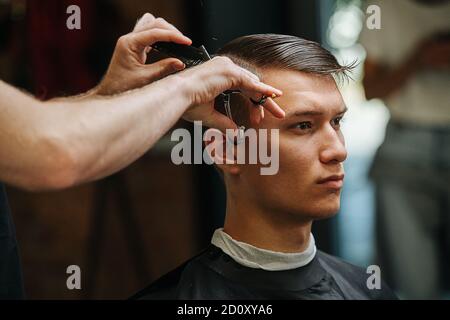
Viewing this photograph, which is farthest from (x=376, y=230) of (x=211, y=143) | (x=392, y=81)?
(x=211, y=143)

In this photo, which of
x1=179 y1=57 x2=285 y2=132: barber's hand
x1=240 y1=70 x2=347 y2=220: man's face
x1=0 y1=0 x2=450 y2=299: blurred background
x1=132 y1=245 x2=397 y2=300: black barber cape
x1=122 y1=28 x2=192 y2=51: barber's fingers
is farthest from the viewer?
x1=0 y1=0 x2=450 y2=299: blurred background

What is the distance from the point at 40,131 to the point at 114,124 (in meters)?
0.12

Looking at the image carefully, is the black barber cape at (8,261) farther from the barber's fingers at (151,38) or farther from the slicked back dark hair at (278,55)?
the slicked back dark hair at (278,55)

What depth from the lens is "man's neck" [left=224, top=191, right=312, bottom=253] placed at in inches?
67.7

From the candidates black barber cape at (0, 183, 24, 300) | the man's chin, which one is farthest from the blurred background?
black barber cape at (0, 183, 24, 300)

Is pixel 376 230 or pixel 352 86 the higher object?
pixel 352 86

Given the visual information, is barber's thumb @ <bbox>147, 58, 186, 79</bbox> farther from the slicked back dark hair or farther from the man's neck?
the man's neck

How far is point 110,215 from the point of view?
2.64 meters

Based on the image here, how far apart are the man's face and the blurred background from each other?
12 cm

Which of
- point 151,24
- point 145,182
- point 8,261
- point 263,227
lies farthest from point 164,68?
point 145,182

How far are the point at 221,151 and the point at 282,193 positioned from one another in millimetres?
164

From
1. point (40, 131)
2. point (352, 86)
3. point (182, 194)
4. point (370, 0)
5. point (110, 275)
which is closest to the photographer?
point (40, 131)

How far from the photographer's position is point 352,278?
1.95 m
